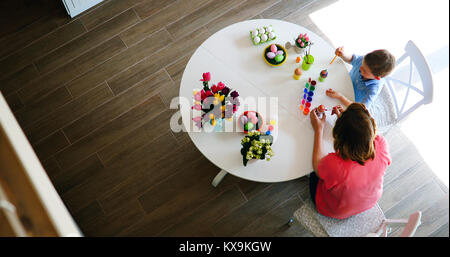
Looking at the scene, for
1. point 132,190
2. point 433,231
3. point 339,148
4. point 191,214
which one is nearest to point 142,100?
point 132,190

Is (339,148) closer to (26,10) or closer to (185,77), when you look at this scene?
(185,77)

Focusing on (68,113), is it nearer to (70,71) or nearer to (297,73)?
(70,71)

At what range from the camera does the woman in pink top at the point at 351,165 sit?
4.74 ft

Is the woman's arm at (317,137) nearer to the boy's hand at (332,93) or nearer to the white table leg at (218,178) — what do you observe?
the boy's hand at (332,93)

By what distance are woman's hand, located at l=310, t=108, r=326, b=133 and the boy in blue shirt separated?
0.48 ft

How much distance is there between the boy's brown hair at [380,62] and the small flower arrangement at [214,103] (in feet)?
2.38

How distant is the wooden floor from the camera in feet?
7.14

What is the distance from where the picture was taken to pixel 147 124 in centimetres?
238

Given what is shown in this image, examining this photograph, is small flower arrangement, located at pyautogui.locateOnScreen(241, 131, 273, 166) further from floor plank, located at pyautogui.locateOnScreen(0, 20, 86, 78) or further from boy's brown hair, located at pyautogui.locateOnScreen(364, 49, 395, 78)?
floor plank, located at pyautogui.locateOnScreen(0, 20, 86, 78)

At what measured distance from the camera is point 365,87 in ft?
6.13

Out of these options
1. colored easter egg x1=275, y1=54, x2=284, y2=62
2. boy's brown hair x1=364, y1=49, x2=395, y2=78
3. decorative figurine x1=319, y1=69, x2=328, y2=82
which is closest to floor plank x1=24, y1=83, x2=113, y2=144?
colored easter egg x1=275, y1=54, x2=284, y2=62

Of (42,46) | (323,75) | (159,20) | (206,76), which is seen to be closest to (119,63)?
(159,20)

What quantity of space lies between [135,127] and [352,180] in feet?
4.90

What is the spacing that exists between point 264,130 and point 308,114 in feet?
0.83
